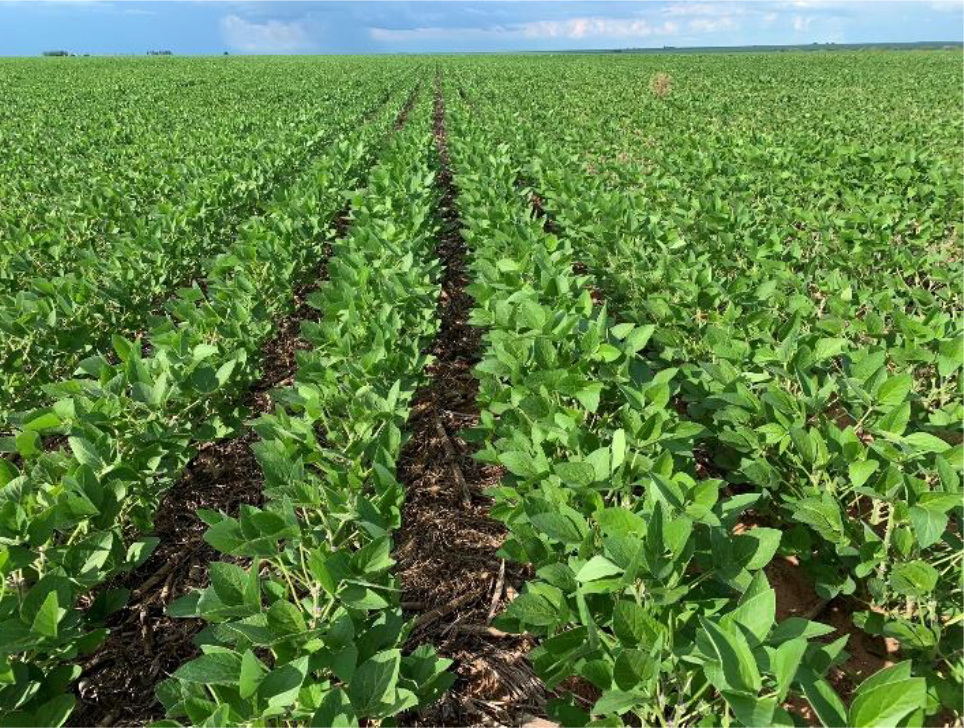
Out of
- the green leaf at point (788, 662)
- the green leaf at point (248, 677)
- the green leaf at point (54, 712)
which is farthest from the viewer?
the green leaf at point (54, 712)

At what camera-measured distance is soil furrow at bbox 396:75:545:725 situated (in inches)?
93.2

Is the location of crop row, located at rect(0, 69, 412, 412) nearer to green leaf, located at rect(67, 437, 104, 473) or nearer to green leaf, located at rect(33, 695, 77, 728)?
green leaf, located at rect(67, 437, 104, 473)

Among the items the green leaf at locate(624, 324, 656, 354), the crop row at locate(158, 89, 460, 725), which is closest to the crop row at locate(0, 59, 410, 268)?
the crop row at locate(158, 89, 460, 725)

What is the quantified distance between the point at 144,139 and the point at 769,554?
52.6 ft

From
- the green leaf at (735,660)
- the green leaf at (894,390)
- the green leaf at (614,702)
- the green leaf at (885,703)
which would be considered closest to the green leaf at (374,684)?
the green leaf at (614,702)

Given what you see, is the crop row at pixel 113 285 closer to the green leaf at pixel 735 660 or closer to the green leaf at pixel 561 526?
the green leaf at pixel 561 526

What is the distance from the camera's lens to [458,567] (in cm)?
301

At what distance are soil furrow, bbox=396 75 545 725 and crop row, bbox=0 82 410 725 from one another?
1.15m

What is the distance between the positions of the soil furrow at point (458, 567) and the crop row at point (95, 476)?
3.78ft

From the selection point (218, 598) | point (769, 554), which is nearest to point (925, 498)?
point (769, 554)

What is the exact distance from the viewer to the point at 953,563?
2133 millimetres

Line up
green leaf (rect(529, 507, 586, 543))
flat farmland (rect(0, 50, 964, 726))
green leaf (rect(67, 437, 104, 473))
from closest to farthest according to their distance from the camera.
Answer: flat farmland (rect(0, 50, 964, 726)) < green leaf (rect(529, 507, 586, 543)) < green leaf (rect(67, 437, 104, 473))

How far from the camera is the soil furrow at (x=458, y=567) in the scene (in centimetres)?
237

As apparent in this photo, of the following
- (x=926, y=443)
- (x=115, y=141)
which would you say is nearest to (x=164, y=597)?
(x=926, y=443)
